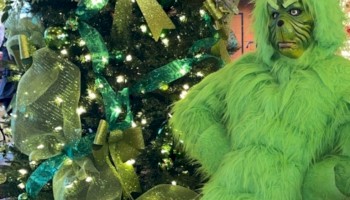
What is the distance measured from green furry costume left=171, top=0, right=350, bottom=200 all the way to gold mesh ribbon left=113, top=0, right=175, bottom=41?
1.12 ft

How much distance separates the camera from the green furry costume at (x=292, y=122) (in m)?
0.91

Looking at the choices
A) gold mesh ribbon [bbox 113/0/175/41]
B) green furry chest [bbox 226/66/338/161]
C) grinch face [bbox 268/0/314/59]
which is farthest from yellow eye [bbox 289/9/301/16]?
gold mesh ribbon [bbox 113/0/175/41]

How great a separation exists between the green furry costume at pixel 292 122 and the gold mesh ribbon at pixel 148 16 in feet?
1.12

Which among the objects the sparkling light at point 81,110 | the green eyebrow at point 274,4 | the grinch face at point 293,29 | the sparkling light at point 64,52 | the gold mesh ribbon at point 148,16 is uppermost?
the green eyebrow at point 274,4

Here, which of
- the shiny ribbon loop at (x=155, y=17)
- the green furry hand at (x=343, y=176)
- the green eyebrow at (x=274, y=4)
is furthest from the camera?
the shiny ribbon loop at (x=155, y=17)

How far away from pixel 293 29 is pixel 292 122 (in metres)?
0.17

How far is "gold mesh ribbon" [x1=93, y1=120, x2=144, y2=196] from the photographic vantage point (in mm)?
1330

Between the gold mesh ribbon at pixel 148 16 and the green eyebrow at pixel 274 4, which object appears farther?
the gold mesh ribbon at pixel 148 16

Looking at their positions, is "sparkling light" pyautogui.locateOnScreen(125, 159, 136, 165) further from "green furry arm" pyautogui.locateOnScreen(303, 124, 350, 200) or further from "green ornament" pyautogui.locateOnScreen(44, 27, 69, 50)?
"green furry arm" pyautogui.locateOnScreen(303, 124, 350, 200)

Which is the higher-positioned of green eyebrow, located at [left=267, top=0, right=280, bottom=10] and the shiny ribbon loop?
green eyebrow, located at [left=267, top=0, right=280, bottom=10]

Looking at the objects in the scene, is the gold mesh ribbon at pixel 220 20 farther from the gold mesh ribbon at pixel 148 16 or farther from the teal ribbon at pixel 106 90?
the teal ribbon at pixel 106 90

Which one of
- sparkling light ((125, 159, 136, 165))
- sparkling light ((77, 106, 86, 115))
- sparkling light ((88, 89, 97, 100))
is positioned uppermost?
sparkling light ((88, 89, 97, 100))

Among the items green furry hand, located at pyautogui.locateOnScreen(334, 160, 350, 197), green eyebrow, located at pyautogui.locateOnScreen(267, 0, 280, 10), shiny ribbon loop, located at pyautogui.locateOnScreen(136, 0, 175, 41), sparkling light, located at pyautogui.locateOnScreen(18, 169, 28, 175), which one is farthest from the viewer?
sparkling light, located at pyautogui.locateOnScreen(18, 169, 28, 175)

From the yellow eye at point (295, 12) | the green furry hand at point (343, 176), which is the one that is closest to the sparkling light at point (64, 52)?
the yellow eye at point (295, 12)
